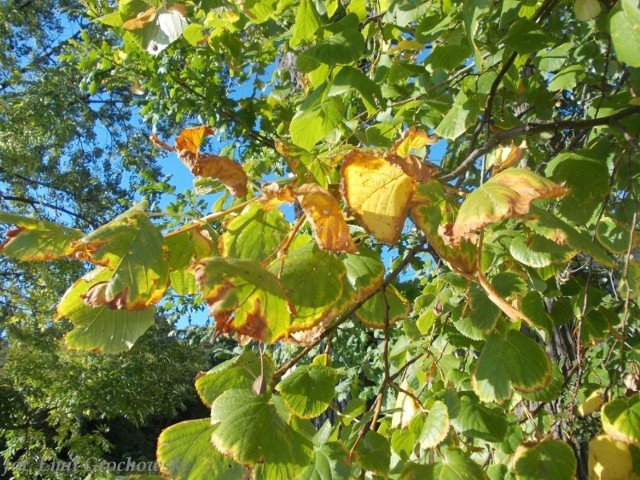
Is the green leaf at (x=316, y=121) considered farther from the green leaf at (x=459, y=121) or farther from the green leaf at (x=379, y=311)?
the green leaf at (x=379, y=311)

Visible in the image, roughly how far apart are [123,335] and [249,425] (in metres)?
0.20

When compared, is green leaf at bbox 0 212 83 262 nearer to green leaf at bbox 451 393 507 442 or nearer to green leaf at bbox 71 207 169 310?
green leaf at bbox 71 207 169 310

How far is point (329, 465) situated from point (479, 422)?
0.37m

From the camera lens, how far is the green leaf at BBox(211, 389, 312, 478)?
57 centimetres

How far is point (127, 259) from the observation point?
1.73ft

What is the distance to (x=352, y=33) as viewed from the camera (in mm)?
998

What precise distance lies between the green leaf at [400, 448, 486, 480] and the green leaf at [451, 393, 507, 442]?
0.62 feet

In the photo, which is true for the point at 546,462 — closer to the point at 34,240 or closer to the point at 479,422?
the point at 479,422

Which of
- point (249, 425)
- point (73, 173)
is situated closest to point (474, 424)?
point (249, 425)

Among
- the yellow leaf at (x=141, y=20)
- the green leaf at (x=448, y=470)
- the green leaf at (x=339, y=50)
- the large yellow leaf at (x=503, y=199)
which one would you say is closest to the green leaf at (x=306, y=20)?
the green leaf at (x=339, y=50)

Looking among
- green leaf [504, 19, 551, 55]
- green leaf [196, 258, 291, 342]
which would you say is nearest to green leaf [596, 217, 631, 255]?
green leaf [504, 19, 551, 55]

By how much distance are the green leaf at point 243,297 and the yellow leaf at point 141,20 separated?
1.99 ft

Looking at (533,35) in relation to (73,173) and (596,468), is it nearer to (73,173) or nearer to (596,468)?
(596,468)

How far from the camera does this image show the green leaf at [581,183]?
1.03m
